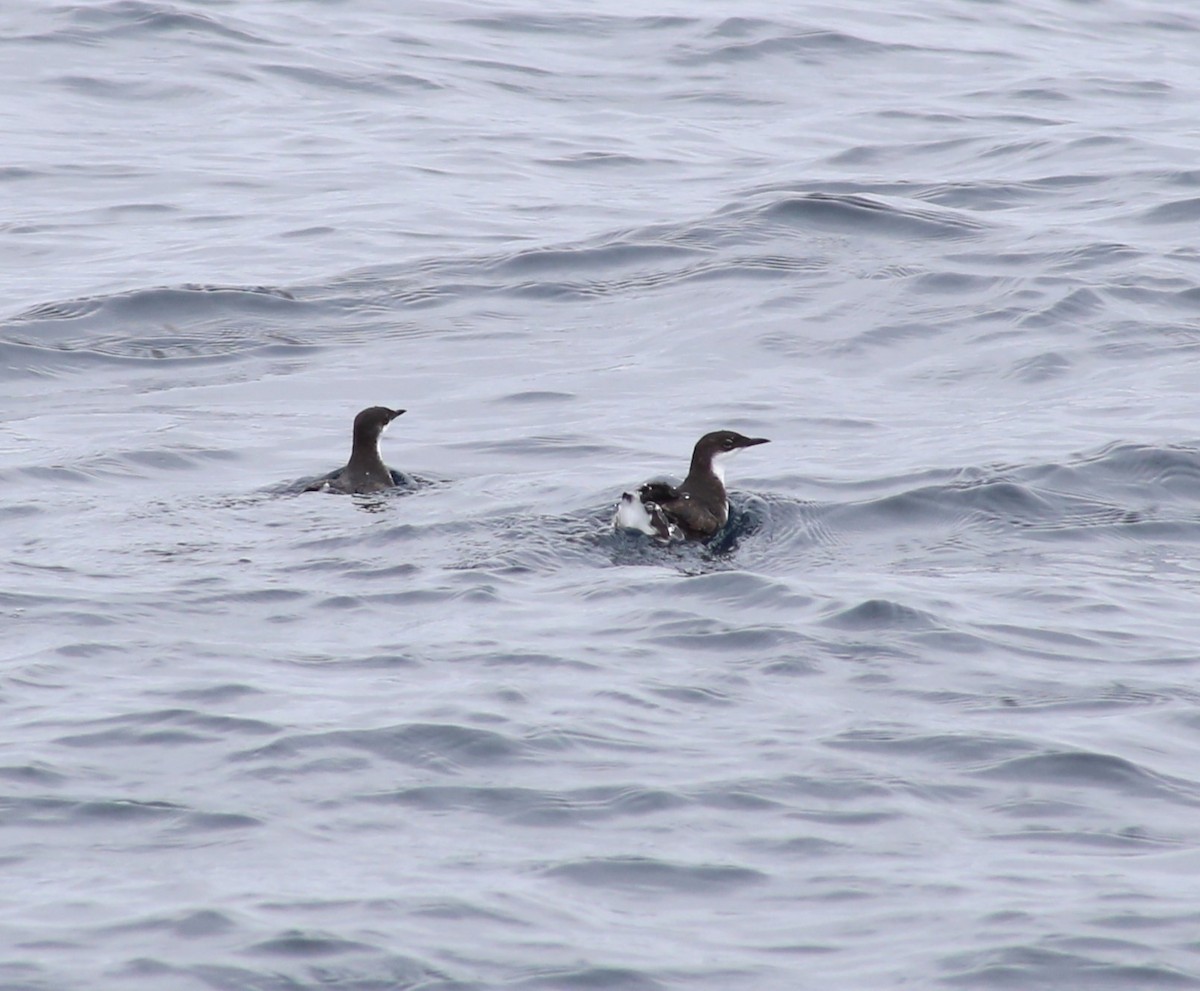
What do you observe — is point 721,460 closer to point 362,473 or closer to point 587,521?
point 587,521

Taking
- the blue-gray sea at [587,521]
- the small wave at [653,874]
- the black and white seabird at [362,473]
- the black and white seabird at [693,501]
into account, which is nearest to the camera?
the blue-gray sea at [587,521]

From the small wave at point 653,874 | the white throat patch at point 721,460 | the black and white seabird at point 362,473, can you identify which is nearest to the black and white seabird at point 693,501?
the white throat patch at point 721,460

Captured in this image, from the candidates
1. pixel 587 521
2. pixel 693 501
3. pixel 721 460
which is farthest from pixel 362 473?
pixel 721 460

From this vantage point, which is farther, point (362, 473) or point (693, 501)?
point (362, 473)

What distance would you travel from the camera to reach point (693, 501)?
10.5 m

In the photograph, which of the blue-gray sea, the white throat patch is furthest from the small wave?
the white throat patch

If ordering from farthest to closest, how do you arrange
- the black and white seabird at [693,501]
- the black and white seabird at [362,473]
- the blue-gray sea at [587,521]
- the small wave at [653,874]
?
1. the black and white seabird at [362,473]
2. the black and white seabird at [693,501]
3. the small wave at [653,874]
4. the blue-gray sea at [587,521]

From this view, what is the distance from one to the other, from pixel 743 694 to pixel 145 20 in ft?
55.1

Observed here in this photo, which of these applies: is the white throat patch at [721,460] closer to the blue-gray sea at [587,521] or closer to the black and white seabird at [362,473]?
the blue-gray sea at [587,521]

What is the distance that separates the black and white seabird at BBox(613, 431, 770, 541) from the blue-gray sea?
7.4 inches

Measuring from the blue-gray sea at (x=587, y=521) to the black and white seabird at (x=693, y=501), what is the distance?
0.61ft

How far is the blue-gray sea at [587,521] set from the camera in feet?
19.6

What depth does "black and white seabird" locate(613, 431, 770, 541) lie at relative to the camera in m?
10.0

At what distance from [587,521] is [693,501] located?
0.62 meters
